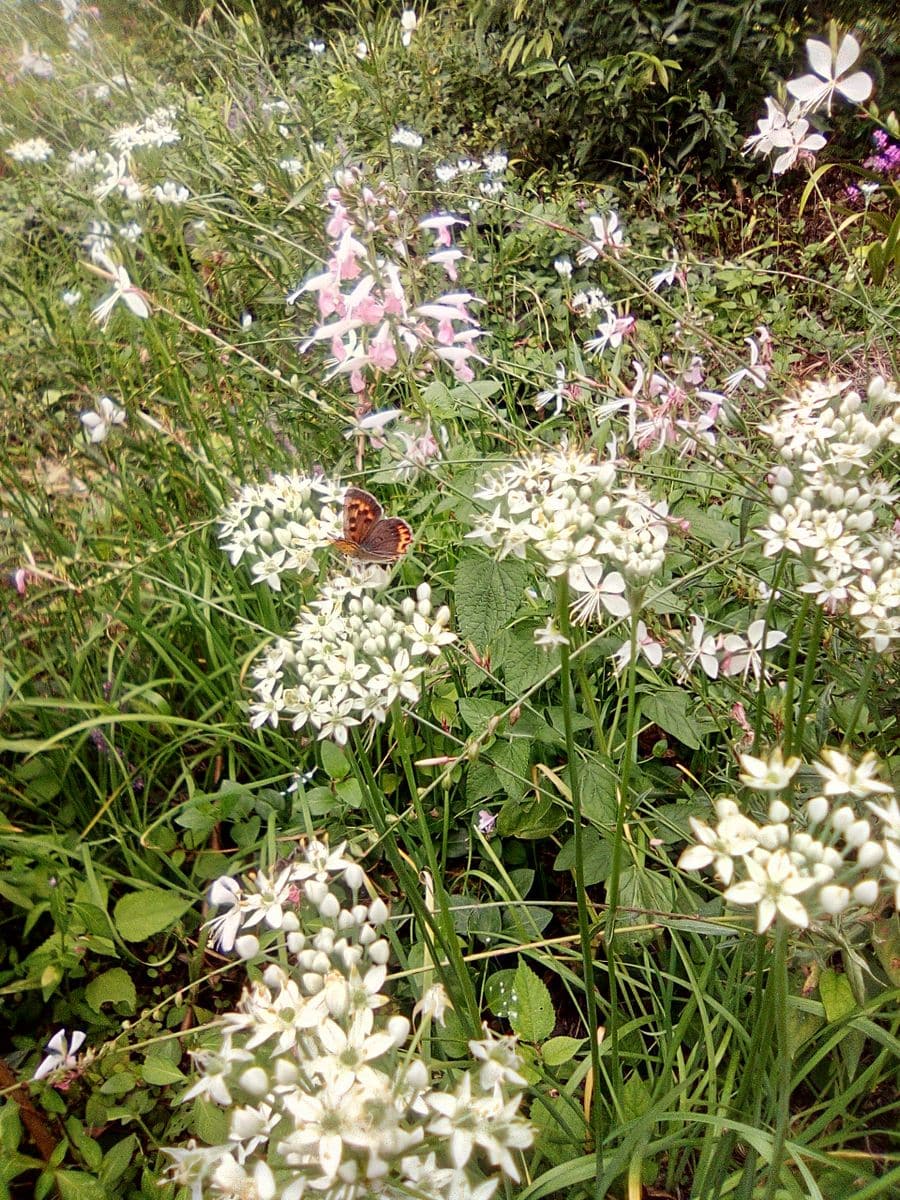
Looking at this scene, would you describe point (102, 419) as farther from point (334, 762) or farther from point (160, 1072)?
point (160, 1072)

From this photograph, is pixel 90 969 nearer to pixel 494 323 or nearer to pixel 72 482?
pixel 72 482

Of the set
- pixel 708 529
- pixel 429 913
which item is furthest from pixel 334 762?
pixel 708 529

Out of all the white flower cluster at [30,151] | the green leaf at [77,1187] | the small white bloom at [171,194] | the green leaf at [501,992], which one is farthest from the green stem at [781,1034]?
the white flower cluster at [30,151]

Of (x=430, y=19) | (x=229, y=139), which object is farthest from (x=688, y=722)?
(x=430, y=19)

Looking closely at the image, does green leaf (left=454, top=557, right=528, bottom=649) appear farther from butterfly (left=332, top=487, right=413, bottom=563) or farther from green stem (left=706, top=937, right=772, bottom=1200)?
green stem (left=706, top=937, right=772, bottom=1200)

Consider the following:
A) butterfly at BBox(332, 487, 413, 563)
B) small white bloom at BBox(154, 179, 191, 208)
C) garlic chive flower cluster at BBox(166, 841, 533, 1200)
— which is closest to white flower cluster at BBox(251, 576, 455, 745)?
butterfly at BBox(332, 487, 413, 563)

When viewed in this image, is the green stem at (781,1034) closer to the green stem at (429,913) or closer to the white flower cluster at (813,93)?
the green stem at (429,913)
